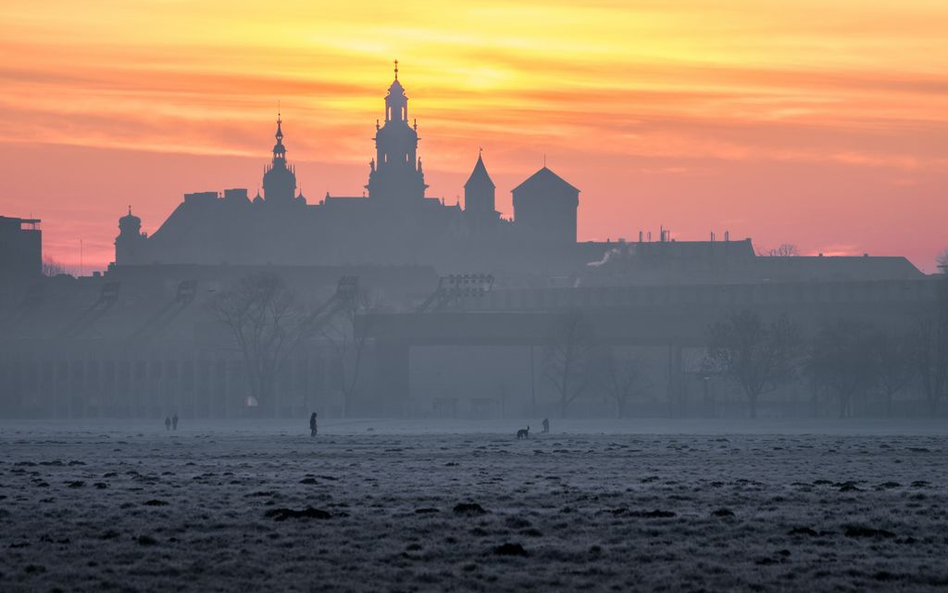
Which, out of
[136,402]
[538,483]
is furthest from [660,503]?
[136,402]

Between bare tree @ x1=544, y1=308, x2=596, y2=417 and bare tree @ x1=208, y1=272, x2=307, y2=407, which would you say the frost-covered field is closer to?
bare tree @ x1=544, y1=308, x2=596, y2=417

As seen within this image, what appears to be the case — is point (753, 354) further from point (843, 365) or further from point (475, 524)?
point (475, 524)

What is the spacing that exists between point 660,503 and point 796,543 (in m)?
7.07

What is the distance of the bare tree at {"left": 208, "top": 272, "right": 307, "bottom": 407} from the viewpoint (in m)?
142

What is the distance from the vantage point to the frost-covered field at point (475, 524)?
2758 centimetres

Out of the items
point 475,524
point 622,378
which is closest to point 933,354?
point 622,378

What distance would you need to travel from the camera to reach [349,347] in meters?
158

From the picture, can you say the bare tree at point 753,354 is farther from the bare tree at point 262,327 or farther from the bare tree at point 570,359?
the bare tree at point 262,327

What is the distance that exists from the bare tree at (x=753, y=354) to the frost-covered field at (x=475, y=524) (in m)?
66.7

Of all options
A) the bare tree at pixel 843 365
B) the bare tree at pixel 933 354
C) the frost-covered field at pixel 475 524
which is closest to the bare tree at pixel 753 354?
the bare tree at pixel 843 365

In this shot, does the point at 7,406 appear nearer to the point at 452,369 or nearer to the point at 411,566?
the point at 452,369

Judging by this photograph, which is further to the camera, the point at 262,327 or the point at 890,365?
the point at 262,327

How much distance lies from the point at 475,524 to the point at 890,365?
313ft

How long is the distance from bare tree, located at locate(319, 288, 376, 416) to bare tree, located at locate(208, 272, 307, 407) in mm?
3903
